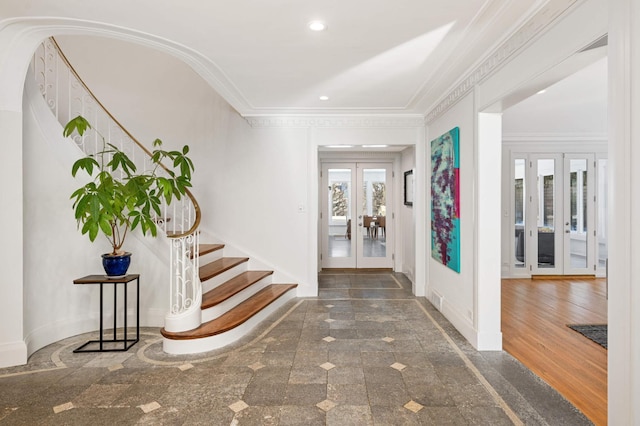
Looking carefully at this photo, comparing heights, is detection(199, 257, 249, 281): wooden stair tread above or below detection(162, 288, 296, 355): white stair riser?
above

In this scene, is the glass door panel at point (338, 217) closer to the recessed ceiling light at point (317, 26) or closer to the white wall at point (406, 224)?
the white wall at point (406, 224)

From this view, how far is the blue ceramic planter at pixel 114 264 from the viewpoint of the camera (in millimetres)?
3316

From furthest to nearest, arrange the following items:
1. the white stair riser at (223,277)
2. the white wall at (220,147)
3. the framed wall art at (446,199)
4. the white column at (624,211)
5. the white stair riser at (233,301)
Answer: the white wall at (220,147) → the white stair riser at (223,277) → the framed wall art at (446,199) → the white stair riser at (233,301) → the white column at (624,211)

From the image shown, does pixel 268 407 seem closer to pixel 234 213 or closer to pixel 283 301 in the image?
pixel 283 301

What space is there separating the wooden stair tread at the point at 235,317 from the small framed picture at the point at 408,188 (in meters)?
2.89

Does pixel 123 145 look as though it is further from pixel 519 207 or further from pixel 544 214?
pixel 544 214

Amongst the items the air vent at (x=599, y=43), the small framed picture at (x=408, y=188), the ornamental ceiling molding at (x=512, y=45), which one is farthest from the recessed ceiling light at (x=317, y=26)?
the small framed picture at (x=408, y=188)

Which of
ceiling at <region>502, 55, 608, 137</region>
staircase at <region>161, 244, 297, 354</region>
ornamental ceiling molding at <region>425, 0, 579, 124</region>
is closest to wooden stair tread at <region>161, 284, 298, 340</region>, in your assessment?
staircase at <region>161, 244, 297, 354</region>

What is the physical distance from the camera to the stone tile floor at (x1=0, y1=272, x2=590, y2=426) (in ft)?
7.52

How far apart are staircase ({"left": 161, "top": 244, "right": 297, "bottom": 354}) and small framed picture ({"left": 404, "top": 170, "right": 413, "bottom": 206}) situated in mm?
2741

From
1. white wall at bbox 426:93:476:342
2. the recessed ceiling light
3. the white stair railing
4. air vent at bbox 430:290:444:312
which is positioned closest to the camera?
the recessed ceiling light

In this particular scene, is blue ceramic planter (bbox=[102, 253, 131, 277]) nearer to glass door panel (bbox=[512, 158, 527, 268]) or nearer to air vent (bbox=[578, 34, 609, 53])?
air vent (bbox=[578, 34, 609, 53])

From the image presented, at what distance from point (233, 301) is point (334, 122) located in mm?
2878

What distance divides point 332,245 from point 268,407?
16.6ft
